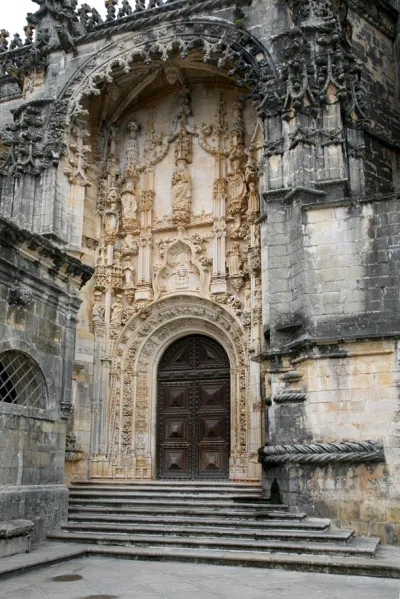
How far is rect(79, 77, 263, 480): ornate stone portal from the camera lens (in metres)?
14.6

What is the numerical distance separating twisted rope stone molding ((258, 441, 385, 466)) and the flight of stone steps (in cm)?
76

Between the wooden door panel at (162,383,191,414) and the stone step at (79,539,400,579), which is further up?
the wooden door panel at (162,383,191,414)

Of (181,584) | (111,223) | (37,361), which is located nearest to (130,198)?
(111,223)

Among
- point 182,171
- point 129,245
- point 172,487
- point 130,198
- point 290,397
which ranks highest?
point 182,171

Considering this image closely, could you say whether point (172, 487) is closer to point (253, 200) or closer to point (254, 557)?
point (254, 557)

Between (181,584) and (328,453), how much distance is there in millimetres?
3818

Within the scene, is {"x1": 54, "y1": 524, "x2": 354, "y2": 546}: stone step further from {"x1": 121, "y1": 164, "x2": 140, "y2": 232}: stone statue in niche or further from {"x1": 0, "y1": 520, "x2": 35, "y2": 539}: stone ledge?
{"x1": 121, "y1": 164, "x2": 140, "y2": 232}: stone statue in niche

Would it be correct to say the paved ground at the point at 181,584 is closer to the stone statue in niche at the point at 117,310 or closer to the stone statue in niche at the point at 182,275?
the stone statue in niche at the point at 117,310

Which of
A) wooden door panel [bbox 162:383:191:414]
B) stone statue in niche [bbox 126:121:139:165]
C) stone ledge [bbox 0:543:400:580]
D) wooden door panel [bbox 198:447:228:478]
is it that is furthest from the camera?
stone statue in niche [bbox 126:121:139:165]

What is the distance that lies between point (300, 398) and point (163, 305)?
5.41m

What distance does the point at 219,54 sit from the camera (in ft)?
47.2

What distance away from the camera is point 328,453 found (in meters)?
10.3

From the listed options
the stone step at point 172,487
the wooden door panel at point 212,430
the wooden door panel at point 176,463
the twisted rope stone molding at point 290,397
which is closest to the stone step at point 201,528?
the twisted rope stone molding at point 290,397

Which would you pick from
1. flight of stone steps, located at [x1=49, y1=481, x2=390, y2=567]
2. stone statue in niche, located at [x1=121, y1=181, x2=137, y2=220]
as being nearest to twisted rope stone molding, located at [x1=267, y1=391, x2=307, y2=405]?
flight of stone steps, located at [x1=49, y1=481, x2=390, y2=567]
